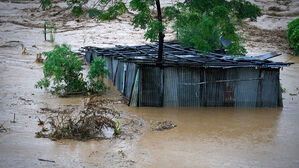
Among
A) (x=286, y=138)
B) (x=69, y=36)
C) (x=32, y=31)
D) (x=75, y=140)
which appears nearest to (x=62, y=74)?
(x=75, y=140)

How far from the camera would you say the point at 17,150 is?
23.4 feet

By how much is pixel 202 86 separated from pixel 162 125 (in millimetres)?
2301

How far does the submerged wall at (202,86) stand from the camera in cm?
1049

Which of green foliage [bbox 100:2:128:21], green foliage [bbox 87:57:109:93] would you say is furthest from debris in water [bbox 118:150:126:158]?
green foliage [bbox 87:57:109:93]

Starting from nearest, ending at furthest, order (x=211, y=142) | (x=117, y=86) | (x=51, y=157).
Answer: (x=51, y=157) < (x=211, y=142) < (x=117, y=86)

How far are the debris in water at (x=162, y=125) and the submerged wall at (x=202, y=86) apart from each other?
135 cm

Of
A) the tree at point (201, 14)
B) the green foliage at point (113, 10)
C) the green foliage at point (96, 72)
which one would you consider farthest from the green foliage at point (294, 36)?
the green foliage at point (113, 10)

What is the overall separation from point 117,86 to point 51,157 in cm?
648

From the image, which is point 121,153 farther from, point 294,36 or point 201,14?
point 294,36

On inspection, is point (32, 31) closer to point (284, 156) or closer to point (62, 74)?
point (62, 74)

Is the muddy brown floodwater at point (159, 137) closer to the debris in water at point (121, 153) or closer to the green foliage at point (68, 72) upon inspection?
the debris in water at point (121, 153)

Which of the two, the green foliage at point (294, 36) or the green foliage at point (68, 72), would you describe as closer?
the green foliage at point (68, 72)

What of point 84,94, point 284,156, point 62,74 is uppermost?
point 62,74

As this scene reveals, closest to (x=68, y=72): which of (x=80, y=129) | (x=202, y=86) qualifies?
(x=80, y=129)
